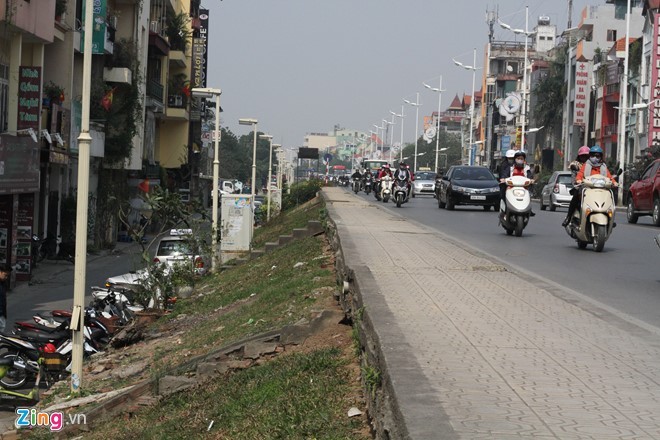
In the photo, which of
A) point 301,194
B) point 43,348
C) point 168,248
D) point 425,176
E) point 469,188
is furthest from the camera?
point 301,194

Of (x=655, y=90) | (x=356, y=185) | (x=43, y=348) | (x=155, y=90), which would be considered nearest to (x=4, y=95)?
(x=43, y=348)

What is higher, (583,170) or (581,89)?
(581,89)

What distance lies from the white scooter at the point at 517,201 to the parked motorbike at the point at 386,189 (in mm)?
21300

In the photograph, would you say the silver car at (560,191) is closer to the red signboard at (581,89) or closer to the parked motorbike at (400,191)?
the parked motorbike at (400,191)

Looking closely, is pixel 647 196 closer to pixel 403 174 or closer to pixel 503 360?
pixel 403 174

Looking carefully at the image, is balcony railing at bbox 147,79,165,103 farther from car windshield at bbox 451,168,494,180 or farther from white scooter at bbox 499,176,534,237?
white scooter at bbox 499,176,534,237

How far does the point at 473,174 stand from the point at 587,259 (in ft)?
66.9

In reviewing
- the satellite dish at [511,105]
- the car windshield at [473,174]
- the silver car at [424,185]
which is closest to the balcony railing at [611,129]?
the satellite dish at [511,105]

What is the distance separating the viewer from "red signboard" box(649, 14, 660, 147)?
56281 mm

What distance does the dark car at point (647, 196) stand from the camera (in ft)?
97.4

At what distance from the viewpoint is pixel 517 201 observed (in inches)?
857

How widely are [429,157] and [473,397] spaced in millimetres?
170333

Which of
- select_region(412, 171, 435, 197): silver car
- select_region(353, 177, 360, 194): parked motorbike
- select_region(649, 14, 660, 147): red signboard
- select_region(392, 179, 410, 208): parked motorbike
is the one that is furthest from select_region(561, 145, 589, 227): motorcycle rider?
select_region(353, 177, 360, 194): parked motorbike

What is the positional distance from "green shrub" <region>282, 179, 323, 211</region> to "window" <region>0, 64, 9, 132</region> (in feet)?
101
